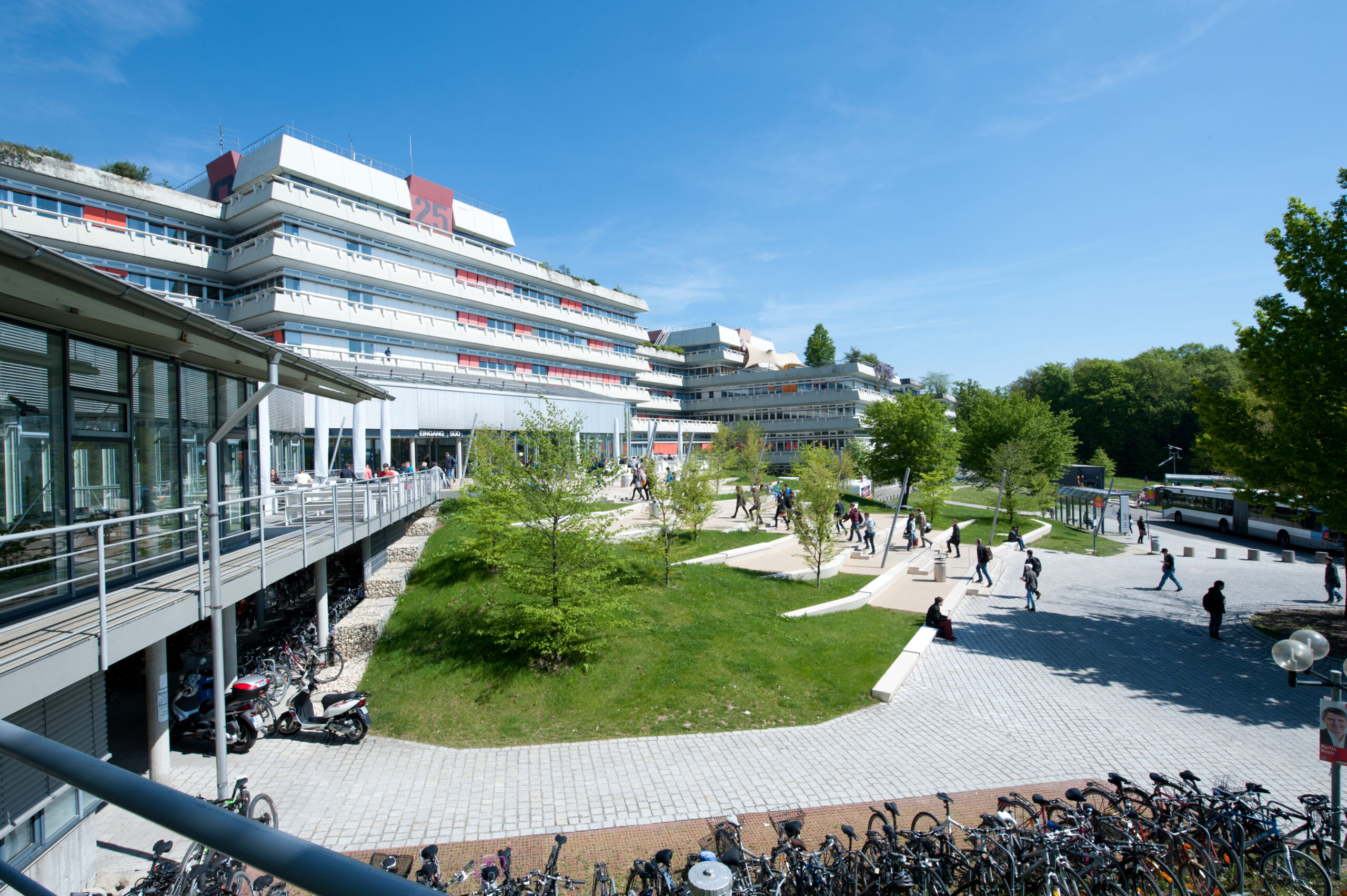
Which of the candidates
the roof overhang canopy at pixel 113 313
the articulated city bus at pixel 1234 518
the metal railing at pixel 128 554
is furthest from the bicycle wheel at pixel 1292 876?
the articulated city bus at pixel 1234 518

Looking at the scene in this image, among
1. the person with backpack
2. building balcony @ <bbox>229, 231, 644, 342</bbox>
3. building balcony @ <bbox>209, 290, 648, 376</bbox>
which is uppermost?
building balcony @ <bbox>229, 231, 644, 342</bbox>

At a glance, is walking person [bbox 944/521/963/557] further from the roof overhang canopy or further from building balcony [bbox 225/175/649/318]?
building balcony [bbox 225/175/649/318]

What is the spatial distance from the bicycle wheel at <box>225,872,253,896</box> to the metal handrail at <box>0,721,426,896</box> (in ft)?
24.3

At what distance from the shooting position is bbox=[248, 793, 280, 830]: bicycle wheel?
805 centimetres

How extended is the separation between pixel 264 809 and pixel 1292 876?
40.3 ft

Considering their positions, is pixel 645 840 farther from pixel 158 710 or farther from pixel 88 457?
pixel 88 457

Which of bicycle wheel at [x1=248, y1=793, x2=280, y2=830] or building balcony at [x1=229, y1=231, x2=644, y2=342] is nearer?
bicycle wheel at [x1=248, y1=793, x2=280, y2=830]

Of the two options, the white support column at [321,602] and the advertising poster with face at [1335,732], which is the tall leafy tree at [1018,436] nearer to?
the advertising poster with face at [1335,732]

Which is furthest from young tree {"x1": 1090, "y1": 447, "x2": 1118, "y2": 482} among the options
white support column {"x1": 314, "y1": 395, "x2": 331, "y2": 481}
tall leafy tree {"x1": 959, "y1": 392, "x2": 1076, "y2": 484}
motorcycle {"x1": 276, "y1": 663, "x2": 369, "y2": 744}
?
motorcycle {"x1": 276, "y1": 663, "x2": 369, "y2": 744}

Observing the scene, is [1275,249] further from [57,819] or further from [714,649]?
[57,819]

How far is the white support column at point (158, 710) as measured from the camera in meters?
9.23

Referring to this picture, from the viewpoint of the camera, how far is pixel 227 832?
990 mm

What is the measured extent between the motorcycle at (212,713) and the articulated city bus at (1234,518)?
3590 centimetres

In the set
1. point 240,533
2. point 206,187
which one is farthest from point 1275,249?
point 206,187
